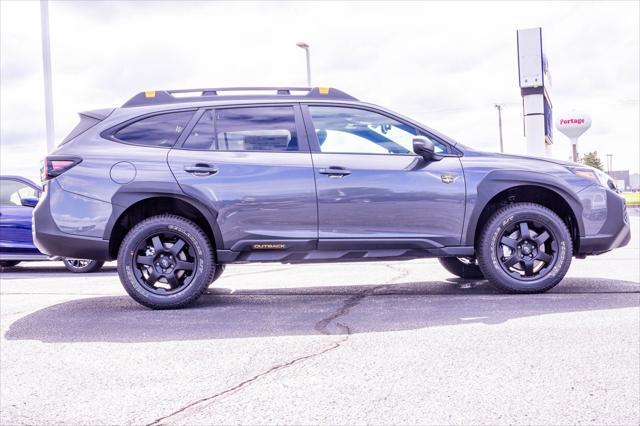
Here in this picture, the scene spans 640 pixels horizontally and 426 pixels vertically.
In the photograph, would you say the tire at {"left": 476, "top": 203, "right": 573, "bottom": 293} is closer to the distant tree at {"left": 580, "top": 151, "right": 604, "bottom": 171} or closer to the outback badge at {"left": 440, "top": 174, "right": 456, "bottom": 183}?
the outback badge at {"left": 440, "top": 174, "right": 456, "bottom": 183}

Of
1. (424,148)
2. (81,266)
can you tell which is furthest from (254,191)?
(81,266)

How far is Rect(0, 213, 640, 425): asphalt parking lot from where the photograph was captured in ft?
9.66

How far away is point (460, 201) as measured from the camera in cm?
550

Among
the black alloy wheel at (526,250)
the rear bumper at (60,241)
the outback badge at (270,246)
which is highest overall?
the rear bumper at (60,241)

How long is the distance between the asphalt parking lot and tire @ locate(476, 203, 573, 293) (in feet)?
0.65

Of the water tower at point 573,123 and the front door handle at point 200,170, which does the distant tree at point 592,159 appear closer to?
the water tower at point 573,123

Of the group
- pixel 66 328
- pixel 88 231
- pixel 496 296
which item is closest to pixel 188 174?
pixel 88 231

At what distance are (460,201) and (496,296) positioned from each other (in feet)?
2.69

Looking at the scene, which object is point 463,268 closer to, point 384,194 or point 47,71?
point 384,194

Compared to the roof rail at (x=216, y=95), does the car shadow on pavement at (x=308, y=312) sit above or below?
below

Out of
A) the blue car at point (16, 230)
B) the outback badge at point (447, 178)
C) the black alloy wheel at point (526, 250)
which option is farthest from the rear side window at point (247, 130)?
the blue car at point (16, 230)

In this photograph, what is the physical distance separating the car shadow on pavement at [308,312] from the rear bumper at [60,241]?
467 mm

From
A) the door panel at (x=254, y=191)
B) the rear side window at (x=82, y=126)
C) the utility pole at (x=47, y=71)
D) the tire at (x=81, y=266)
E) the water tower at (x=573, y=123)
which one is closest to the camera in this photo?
the door panel at (x=254, y=191)

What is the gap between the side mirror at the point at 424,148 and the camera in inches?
211
